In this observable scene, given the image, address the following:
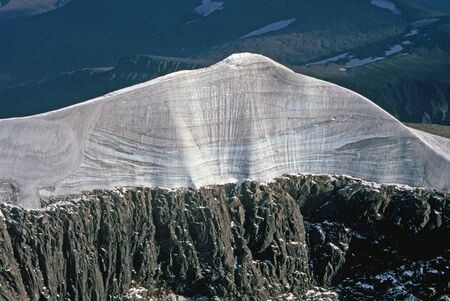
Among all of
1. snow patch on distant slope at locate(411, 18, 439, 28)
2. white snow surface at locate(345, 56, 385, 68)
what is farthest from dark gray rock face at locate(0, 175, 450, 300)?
snow patch on distant slope at locate(411, 18, 439, 28)

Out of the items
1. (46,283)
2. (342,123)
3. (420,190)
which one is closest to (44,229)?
(46,283)

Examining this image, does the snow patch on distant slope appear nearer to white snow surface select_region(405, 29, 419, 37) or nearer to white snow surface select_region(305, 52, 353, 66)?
white snow surface select_region(405, 29, 419, 37)

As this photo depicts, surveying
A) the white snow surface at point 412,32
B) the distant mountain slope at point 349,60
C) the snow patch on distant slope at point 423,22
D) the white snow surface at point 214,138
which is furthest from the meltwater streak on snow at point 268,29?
the white snow surface at point 214,138

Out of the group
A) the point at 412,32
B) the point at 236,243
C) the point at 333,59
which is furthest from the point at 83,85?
the point at 236,243

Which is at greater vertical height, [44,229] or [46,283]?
[44,229]

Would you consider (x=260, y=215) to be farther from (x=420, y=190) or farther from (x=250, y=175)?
(x=420, y=190)
